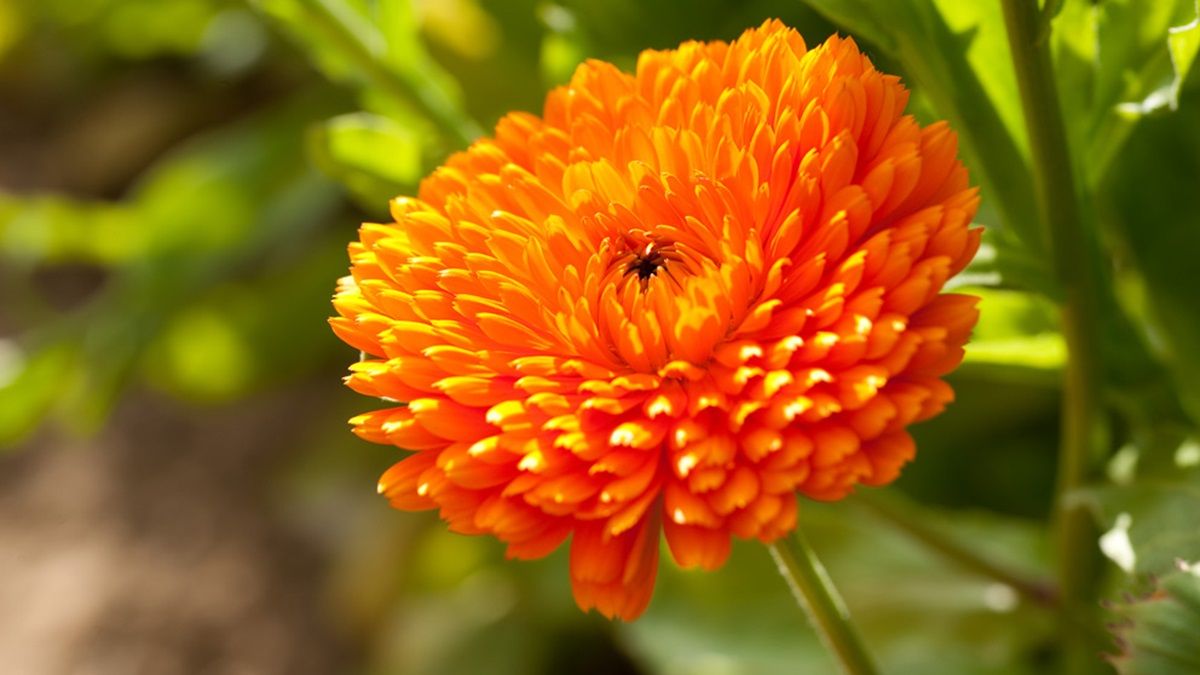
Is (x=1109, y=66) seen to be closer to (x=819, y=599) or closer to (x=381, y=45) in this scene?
(x=819, y=599)

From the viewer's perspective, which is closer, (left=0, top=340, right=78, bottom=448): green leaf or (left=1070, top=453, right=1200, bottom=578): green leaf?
(left=1070, top=453, right=1200, bottom=578): green leaf

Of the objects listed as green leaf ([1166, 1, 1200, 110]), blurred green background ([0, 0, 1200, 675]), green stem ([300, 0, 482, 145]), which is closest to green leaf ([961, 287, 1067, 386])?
blurred green background ([0, 0, 1200, 675])

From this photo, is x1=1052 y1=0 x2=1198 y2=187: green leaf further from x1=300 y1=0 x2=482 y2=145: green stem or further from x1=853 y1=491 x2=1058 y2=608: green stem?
x1=300 y1=0 x2=482 y2=145: green stem

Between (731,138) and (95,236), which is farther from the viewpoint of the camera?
(95,236)

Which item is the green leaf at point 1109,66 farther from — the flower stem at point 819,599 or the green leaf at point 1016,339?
the flower stem at point 819,599

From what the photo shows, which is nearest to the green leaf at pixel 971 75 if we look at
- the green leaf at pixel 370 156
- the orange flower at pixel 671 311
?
the orange flower at pixel 671 311

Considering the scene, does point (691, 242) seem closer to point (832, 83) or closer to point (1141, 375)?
point (832, 83)

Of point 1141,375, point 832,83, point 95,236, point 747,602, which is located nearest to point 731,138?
point 832,83
